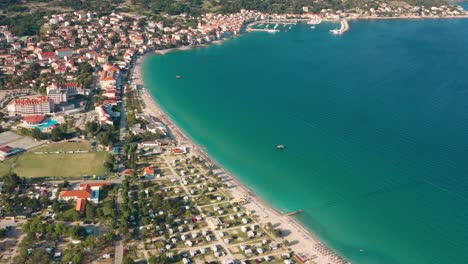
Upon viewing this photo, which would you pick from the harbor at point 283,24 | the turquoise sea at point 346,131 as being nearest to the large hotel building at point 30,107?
the turquoise sea at point 346,131

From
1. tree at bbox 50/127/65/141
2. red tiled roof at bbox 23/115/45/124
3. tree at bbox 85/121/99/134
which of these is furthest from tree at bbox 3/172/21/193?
red tiled roof at bbox 23/115/45/124

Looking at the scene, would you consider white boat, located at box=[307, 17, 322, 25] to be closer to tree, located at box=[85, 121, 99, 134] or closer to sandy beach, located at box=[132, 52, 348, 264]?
sandy beach, located at box=[132, 52, 348, 264]

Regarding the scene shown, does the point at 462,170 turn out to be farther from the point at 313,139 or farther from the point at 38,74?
the point at 38,74

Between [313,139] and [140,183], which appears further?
[313,139]

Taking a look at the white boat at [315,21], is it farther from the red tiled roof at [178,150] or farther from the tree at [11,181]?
the tree at [11,181]

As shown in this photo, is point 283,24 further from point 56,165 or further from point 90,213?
point 90,213

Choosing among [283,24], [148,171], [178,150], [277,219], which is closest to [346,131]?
[277,219]

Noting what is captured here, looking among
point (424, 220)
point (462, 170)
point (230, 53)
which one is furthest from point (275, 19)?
point (424, 220)
